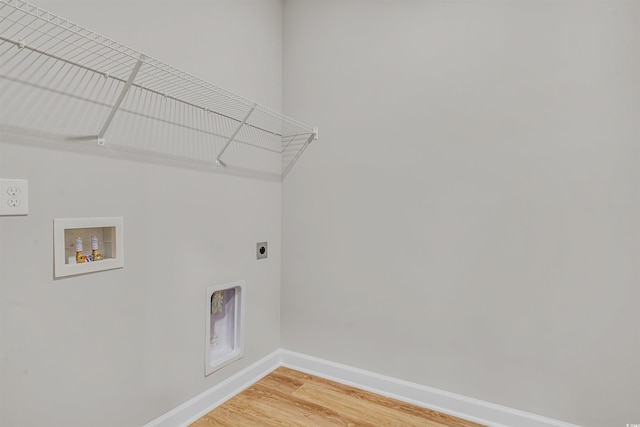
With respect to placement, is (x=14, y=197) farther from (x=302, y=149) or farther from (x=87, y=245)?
(x=302, y=149)

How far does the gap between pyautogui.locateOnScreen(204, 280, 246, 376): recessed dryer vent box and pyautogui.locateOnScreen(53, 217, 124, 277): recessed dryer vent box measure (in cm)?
60

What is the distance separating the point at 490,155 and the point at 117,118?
5.35 ft

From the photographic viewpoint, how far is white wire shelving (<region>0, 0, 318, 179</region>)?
102cm

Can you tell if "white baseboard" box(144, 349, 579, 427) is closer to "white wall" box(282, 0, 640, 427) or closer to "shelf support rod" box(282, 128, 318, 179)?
"white wall" box(282, 0, 640, 427)

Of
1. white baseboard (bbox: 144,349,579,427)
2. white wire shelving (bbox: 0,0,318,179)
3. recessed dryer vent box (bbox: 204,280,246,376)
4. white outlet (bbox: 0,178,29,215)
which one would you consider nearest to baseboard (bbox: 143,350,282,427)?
white baseboard (bbox: 144,349,579,427)

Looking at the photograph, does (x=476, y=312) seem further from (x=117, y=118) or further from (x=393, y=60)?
(x=117, y=118)

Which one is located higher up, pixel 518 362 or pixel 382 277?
pixel 382 277

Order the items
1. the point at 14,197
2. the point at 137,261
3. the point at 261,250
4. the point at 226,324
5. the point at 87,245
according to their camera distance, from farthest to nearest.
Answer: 1. the point at 261,250
2. the point at 226,324
3. the point at 137,261
4. the point at 87,245
5. the point at 14,197

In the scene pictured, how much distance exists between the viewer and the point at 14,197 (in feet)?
3.34

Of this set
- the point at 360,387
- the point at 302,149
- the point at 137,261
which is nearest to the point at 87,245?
the point at 137,261

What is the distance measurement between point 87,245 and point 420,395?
5.61ft

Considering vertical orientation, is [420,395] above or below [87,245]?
below

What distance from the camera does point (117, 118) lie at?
128 centimetres

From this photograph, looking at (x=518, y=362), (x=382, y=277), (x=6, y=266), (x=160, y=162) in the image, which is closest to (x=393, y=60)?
(x=382, y=277)
